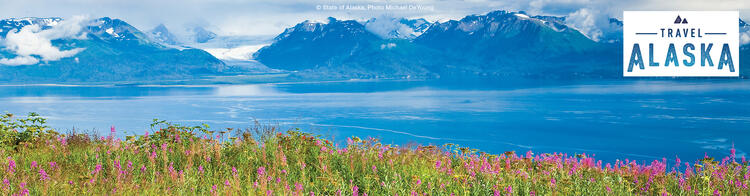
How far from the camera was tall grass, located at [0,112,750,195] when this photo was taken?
754 centimetres

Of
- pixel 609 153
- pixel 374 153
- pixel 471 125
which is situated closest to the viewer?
pixel 374 153

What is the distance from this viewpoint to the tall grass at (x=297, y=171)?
7.54 m

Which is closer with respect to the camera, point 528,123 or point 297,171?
point 297,171

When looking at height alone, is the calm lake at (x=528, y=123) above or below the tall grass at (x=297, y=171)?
below

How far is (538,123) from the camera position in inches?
4220

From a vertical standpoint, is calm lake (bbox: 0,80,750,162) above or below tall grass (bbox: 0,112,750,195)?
below

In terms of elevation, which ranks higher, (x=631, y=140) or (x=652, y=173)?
(x=652, y=173)

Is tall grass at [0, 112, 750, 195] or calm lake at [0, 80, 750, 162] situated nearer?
tall grass at [0, 112, 750, 195]

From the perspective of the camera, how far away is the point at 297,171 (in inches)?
371

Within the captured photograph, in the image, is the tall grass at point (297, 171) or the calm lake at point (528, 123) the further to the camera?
the calm lake at point (528, 123)

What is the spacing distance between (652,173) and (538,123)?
10141cm

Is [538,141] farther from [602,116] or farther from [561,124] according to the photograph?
[602,116]

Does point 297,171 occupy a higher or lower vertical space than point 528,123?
higher

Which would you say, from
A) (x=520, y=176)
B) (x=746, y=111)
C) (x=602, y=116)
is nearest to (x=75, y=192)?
(x=520, y=176)
